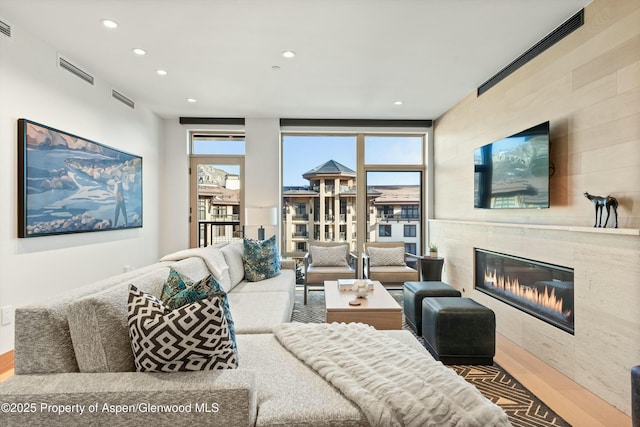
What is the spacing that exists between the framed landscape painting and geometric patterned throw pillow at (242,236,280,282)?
67.9 inches

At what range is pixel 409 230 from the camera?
5.75 metres

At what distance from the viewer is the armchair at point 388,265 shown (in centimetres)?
448

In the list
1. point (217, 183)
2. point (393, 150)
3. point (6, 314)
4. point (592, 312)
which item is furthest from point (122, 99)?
point (592, 312)

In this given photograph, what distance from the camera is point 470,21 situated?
2666 millimetres

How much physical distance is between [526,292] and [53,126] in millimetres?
4720

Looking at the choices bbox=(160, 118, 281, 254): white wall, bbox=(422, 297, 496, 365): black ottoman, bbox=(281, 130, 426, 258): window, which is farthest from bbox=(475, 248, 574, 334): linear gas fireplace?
bbox=(160, 118, 281, 254): white wall

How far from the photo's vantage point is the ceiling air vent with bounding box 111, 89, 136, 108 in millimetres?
4137

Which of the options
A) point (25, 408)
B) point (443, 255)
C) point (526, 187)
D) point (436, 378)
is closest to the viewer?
point (25, 408)

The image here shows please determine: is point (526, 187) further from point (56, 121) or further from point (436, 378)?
point (56, 121)

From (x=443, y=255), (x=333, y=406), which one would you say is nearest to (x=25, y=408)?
(x=333, y=406)

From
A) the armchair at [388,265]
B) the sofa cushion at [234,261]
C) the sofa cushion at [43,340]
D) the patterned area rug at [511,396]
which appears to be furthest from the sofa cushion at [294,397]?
the armchair at [388,265]

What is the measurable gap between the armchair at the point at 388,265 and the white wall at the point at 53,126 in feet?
10.8

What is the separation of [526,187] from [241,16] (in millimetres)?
2826

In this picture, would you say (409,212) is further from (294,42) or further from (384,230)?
(294,42)
